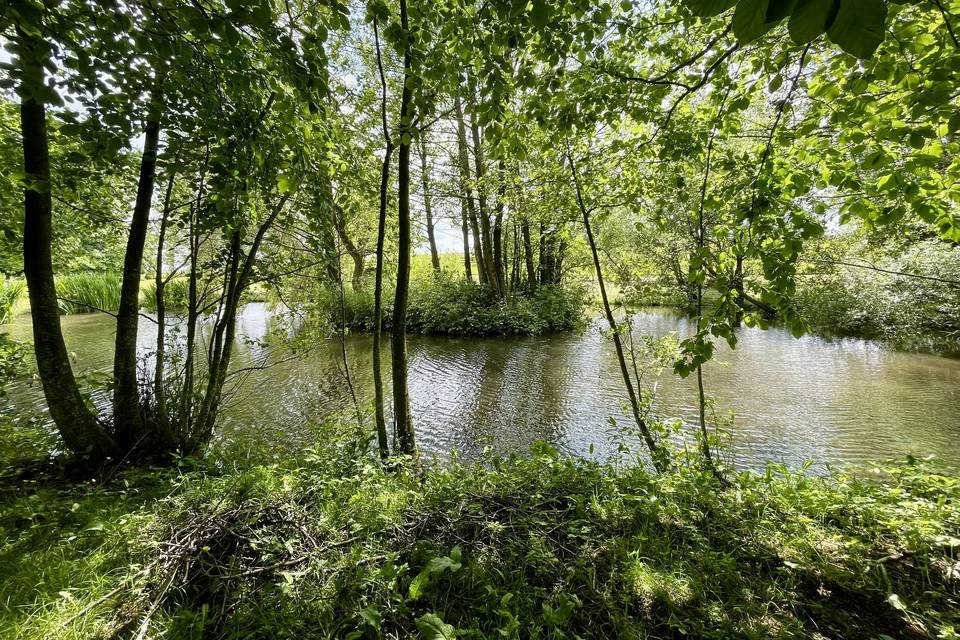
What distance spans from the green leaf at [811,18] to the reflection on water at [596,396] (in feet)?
11.0

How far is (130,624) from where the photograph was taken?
172cm

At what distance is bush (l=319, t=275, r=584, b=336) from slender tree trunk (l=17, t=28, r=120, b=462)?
9.81 metres

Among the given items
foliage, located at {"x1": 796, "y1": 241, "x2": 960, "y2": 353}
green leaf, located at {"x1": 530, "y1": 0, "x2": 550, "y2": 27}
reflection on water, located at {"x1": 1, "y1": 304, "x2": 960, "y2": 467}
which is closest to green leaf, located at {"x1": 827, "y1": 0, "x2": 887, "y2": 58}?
green leaf, located at {"x1": 530, "y1": 0, "x2": 550, "y2": 27}

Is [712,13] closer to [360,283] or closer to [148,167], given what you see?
[148,167]

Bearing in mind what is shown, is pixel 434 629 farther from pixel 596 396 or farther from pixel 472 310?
pixel 472 310

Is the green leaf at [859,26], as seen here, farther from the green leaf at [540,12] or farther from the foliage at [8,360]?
the foliage at [8,360]

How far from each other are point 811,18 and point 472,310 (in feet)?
44.3

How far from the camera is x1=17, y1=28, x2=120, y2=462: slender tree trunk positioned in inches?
119

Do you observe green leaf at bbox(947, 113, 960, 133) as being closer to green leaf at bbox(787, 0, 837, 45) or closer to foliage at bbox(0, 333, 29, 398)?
green leaf at bbox(787, 0, 837, 45)

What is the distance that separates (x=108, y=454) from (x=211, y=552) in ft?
8.11

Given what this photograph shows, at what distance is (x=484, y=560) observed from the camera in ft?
6.96

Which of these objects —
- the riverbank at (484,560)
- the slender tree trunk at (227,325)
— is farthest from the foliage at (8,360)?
the slender tree trunk at (227,325)

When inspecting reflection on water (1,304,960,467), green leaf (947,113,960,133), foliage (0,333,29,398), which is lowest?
reflection on water (1,304,960,467)

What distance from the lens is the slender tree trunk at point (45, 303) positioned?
3016mm
